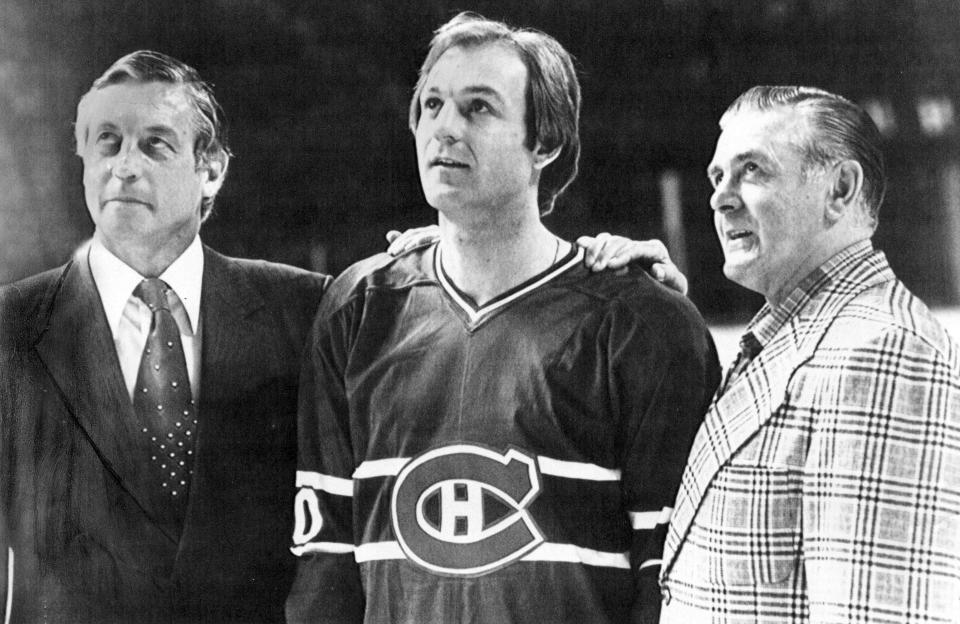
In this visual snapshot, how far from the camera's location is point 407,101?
229 cm

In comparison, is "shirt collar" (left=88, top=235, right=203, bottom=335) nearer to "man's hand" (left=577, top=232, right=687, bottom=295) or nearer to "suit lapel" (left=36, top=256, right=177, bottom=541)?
"suit lapel" (left=36, top=256, right=177, bottom=541)

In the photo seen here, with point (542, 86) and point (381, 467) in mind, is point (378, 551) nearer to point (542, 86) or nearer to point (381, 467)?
point (381, 467)

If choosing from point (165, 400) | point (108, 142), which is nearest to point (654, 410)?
point (165, 400)

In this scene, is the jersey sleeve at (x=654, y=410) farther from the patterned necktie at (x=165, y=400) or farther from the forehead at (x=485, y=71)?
the patterned necktie at (x=165, y=400)

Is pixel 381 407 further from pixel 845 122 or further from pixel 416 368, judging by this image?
pixel 845 122

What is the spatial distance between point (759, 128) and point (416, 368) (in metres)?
0.73

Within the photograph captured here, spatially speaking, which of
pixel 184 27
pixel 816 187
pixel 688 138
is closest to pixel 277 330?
pixel 184 27

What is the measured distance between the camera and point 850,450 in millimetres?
1630

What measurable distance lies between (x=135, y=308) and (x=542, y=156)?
0.83 meters

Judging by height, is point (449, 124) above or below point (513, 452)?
above

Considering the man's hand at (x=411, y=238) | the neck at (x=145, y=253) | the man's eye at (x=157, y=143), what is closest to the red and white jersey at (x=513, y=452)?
the man's hand at (x=411, y=238)

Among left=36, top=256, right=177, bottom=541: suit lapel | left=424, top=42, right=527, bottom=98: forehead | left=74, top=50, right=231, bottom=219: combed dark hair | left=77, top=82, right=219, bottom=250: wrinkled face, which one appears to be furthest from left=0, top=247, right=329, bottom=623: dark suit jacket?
left=424, top=42, right=527, bottom=98: forehead

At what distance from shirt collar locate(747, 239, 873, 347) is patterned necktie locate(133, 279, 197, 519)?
1082mm

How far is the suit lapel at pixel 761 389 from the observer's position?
1.77 meters
